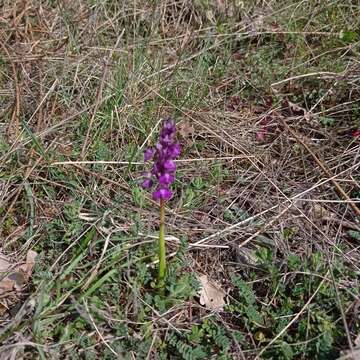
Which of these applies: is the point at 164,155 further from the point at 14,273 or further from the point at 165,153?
the point at 14,273

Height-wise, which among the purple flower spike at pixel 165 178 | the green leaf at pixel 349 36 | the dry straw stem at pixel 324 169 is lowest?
the dry straw stem at pixel 324 169

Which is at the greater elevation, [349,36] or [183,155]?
[349,36]

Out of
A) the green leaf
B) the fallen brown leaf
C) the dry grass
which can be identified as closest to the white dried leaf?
the dry grass

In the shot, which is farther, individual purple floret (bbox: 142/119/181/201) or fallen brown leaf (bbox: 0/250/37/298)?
fallen brown leaf (bbox: 0/250/37/298)

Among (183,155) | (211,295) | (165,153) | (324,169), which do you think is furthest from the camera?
(183,155)

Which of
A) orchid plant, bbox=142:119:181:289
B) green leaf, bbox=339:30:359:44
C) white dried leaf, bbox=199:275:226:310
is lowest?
white dried leaf, bbox=199:275:226:310

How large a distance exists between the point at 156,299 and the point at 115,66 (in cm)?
141

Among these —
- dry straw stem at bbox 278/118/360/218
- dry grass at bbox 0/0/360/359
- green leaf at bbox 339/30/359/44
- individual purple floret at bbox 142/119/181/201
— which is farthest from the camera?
green leaf at bbox 339/30/359/44

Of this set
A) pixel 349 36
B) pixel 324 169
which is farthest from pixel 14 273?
pixel 349 36

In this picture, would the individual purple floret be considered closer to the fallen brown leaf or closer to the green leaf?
the fallen brown leaf

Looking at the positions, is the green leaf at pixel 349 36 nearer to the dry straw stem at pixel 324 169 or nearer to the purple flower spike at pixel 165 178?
the dry straw stem at pixel 324 169

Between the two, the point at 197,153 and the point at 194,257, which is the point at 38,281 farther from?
the point at 197,153

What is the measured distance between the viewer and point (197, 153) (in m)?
2.74

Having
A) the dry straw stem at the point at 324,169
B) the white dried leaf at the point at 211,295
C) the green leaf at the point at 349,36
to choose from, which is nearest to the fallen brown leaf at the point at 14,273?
the white dried leaf at the point at 211,295
